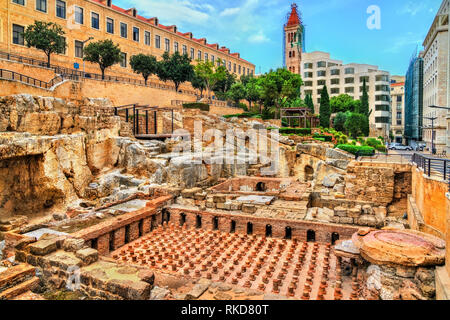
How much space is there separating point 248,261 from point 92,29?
142 feet

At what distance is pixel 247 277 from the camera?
870 cm

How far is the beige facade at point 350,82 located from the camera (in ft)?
210

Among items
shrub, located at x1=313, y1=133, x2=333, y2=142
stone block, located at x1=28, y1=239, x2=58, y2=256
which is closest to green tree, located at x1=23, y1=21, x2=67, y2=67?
stone block, located at x1=28, y1=239, x2=58, y2=256

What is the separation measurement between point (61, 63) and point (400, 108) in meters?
75.0

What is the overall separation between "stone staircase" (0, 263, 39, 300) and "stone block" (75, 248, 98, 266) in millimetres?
1114

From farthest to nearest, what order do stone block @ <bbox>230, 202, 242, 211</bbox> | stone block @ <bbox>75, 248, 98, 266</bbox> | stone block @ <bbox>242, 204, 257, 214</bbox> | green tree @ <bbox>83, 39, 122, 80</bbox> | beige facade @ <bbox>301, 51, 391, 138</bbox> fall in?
beige facade @ <bbox>301, 51, 391, 138</bbox> → green tree @ <bbox>83, 39, 122, 80</bbox> → stone block @ <bbox>230, 202, 242, 211</bbox> → stone block @ <bbox>242, 204, 257, 214</bbox> → stone block @ <bbox>75, 248, 98, 266</bbox>

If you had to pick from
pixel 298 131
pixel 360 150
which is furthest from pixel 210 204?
pixel 298 131

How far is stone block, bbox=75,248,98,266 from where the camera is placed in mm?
8336

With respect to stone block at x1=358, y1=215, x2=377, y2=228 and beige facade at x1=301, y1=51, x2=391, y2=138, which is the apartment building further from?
stone block at x1=358, y1=215, x2=377, y2=228

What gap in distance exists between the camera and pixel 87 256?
8.39 metres

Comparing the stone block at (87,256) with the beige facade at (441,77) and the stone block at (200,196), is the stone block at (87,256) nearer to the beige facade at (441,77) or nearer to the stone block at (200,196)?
the stone block at (200,196)
